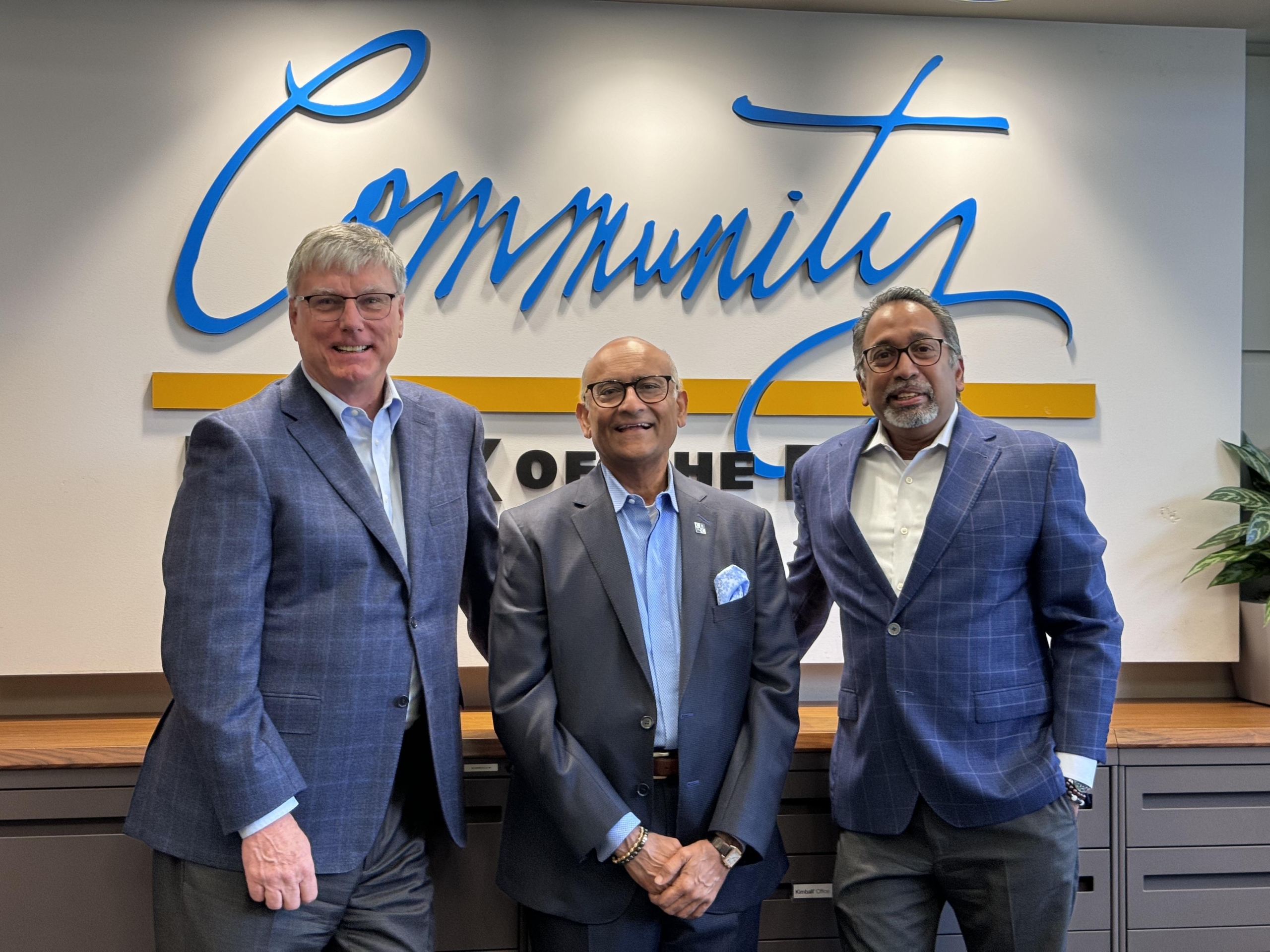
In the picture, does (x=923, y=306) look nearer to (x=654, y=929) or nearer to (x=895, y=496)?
(x=895, y=496)

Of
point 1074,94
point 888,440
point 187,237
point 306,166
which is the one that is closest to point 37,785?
point 187,237

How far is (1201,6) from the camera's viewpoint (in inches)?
135

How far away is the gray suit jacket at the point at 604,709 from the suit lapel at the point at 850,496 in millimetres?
263

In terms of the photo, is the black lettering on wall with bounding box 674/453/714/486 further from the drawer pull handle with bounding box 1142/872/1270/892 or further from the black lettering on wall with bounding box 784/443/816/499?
the drawer pull handle with bounding box 1142/872/1270/892

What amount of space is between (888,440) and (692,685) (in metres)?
0.80

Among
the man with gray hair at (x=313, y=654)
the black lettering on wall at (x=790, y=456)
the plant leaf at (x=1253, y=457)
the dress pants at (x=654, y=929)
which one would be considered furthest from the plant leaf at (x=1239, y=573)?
the man with gray hair at (x=313, y=654)

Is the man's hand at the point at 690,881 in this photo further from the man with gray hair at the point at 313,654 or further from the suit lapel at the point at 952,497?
the suit lapel at the point at 952,497

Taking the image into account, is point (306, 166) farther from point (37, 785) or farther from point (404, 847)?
point (404, 847)

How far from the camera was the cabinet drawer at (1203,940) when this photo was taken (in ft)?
9.24

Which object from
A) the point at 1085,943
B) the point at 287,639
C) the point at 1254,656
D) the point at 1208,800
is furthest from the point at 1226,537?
the point at 287,639

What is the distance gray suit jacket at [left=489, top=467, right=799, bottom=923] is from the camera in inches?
80.8

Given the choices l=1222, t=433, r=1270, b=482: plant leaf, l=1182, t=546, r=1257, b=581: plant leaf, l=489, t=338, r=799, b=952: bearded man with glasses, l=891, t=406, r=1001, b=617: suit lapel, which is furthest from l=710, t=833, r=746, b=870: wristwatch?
l=1222, t=433, r=1270, b=482: plant leaf

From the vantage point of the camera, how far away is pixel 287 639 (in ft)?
6.27

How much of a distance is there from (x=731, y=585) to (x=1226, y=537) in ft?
→ 7.44
